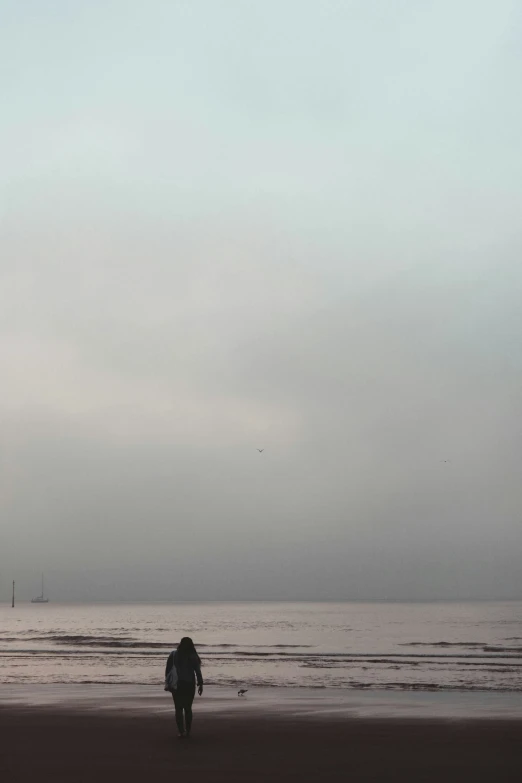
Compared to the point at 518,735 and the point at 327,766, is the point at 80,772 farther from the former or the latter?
the point at 518,735

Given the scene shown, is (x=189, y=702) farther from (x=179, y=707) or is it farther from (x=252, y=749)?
(x=252, y=749)

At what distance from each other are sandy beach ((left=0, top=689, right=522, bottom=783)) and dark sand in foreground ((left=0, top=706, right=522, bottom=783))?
0.05ft

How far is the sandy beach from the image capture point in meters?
10.9

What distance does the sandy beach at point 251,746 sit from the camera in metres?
10.9

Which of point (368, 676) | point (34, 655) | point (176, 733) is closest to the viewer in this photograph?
point (176, 733)

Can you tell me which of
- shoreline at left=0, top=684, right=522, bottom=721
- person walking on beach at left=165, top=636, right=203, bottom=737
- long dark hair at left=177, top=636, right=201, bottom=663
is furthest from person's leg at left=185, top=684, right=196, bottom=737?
shoreline at left=0, top=684, right=522, bottom=721

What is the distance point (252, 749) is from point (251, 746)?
33 centimetres

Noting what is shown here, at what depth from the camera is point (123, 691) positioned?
2384cm

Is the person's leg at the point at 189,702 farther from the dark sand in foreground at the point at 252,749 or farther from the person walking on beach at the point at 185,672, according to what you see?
the dark sand in foreground at the point at 252,749

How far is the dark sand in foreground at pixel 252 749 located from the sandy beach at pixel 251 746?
16mm

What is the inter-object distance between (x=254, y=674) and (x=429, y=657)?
14.7 meters

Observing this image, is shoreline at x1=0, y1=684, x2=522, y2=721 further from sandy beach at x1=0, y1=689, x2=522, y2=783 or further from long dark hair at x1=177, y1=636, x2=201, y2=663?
long dark hair at x1=177, y1=636, x2=201, y2=663

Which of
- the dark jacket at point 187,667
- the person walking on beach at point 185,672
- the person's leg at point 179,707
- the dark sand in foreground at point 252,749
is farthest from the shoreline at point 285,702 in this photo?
the dark jacket at point 187,667

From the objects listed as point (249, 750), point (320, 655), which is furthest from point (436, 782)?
point (320, 655)
